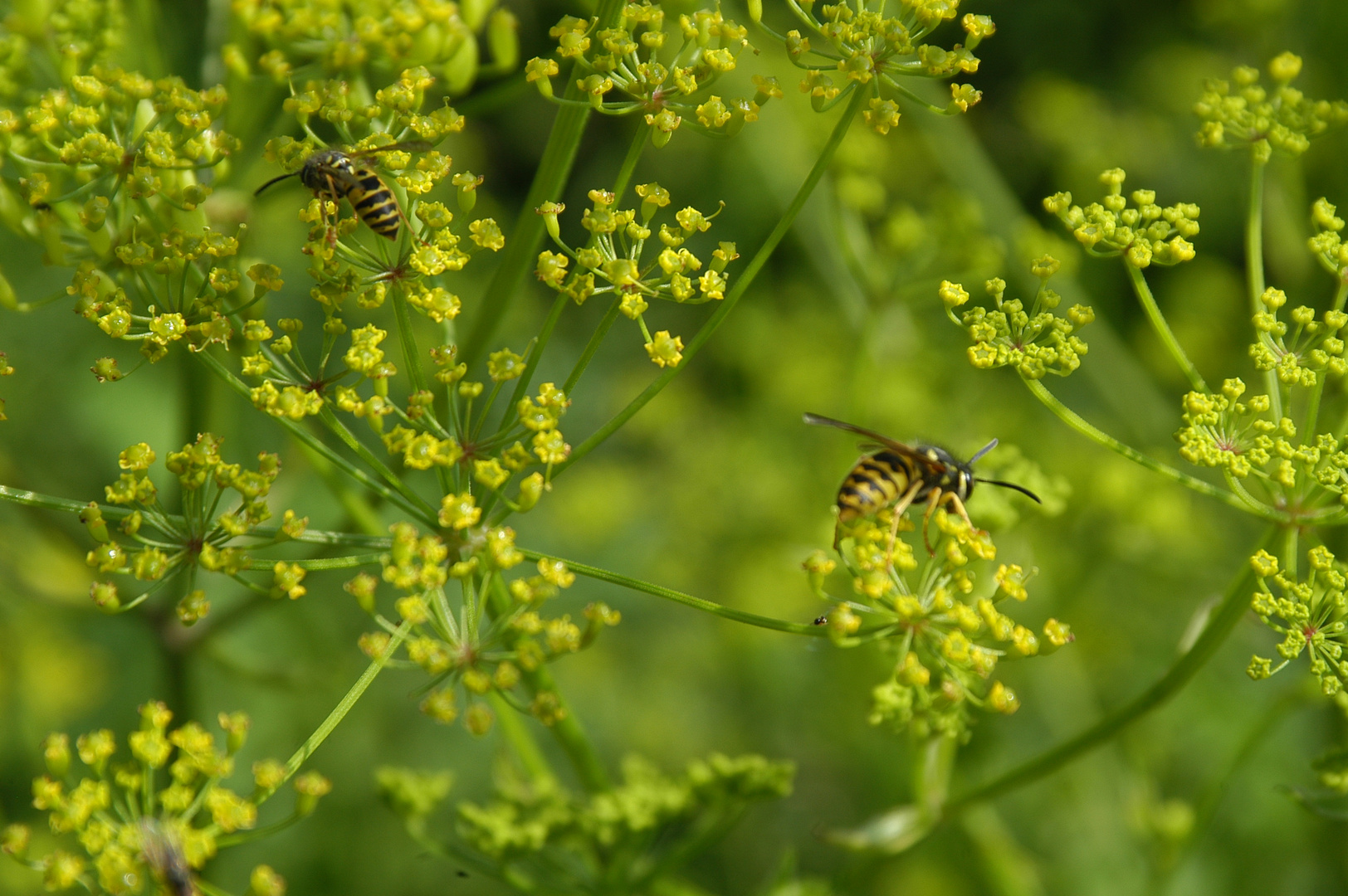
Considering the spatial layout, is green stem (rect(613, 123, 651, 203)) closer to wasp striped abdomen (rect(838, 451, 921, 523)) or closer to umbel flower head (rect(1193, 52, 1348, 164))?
wasp striped abdomen (rect(838, 451, 921, 523))

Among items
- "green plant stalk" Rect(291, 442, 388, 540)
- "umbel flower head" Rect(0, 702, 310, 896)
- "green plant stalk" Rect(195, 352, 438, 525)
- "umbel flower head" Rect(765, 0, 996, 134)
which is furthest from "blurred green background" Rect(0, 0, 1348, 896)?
"umbel flower head" Rect(765, 0, 996, 134)

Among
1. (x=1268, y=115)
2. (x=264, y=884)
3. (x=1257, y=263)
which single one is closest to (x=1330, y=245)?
(x=1257, y=263)

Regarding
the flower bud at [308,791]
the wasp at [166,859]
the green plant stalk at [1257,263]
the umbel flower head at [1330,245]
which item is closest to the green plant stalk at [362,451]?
the flower bud at [308,791]

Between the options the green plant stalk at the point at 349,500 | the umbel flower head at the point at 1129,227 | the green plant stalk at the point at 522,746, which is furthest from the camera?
the green plant stalk at the point at 522,746

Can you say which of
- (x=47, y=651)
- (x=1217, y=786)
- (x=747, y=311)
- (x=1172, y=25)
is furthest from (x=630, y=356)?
(x=1217, y=786)

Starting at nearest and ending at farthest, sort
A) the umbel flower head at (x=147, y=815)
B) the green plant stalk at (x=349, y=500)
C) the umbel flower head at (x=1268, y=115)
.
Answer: the umbel flower head at (x=147, y=815) < the umbel flower head at (x=1268, y=115) < the green plant stalk at (x=349, y=500)

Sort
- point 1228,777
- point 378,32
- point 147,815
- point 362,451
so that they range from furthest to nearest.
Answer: point 1228,777 → point 362,451 → point 147,815 → point 378,32

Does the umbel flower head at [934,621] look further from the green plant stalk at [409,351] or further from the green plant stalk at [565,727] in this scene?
the green plant stalk at [409,351]

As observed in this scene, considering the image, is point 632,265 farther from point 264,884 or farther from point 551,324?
point 264,884
